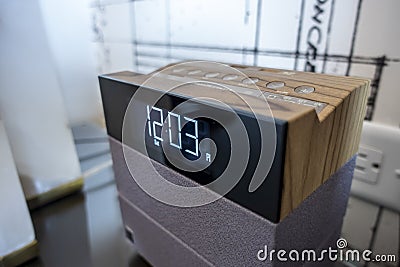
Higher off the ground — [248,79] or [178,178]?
[248,79]

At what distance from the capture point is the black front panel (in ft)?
0.86

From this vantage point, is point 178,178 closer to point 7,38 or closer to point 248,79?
point 248,79

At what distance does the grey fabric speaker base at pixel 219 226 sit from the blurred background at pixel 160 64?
0.35ft

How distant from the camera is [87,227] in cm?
61

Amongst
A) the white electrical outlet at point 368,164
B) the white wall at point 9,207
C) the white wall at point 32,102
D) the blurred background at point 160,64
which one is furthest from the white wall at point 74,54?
the white electrical outlet at point 368,164

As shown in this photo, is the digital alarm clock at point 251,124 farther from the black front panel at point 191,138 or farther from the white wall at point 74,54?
the white wall at point 74,54

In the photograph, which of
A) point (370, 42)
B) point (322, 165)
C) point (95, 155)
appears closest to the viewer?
point (322, 165)

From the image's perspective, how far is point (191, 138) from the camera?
32cm

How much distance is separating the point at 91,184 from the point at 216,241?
502 mm

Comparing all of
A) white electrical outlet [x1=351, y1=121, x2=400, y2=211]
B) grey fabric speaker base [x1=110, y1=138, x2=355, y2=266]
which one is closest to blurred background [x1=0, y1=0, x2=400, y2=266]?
white electrical outlet [x1=351, y1=121, x2=400, y2=211]

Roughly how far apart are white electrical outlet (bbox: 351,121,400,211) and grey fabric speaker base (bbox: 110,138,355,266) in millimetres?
88

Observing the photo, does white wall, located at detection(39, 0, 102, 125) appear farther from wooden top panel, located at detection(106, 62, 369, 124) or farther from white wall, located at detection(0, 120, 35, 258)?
wooden top panel, located at detection(106, 62, 369, 124)

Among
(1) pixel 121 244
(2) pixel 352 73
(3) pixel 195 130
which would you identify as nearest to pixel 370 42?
(2) pixel 352 73

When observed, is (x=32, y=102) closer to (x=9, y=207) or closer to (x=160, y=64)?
(x=9, y=207)
